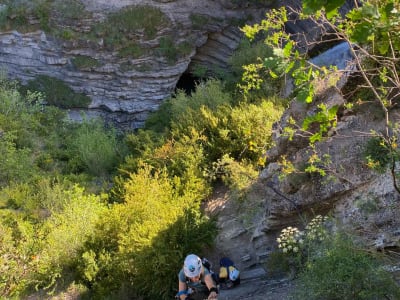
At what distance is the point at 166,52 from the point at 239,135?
304 inches

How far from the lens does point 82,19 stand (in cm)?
1612

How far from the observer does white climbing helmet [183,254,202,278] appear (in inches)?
196

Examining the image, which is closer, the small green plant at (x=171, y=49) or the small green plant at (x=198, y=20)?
the small green plant at (x=171, y=49)

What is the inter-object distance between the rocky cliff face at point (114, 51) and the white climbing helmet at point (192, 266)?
38.8ft

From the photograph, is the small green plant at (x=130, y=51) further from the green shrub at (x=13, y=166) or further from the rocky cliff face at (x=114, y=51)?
the green shrub at (x=13, y=166)

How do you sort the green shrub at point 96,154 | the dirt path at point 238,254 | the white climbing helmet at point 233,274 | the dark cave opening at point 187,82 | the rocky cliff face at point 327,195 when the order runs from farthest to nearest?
the dark cave opening at point 187,82
the green shrub at point 96,154
the white climbing helmet at point 233,274
the dirt path at point 238,254
the rocky cliff face at point 327,195

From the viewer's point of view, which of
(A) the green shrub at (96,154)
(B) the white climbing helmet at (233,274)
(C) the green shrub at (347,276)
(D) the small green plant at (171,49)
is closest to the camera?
(C) the green shrub at (347,276)

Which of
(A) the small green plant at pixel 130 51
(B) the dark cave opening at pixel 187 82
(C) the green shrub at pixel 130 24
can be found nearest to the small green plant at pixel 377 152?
(A) the small green plant at pixel 130 51

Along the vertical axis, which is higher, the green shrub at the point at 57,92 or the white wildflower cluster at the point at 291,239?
the white wildflower cluster at the point at 291,239

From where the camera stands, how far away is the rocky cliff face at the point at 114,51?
16.0 meters

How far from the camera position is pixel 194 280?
516cm

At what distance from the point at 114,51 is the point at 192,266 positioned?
41.0ft

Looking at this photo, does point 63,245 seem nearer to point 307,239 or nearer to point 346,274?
point 307,239

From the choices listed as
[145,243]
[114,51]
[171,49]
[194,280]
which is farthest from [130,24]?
[194,280]
